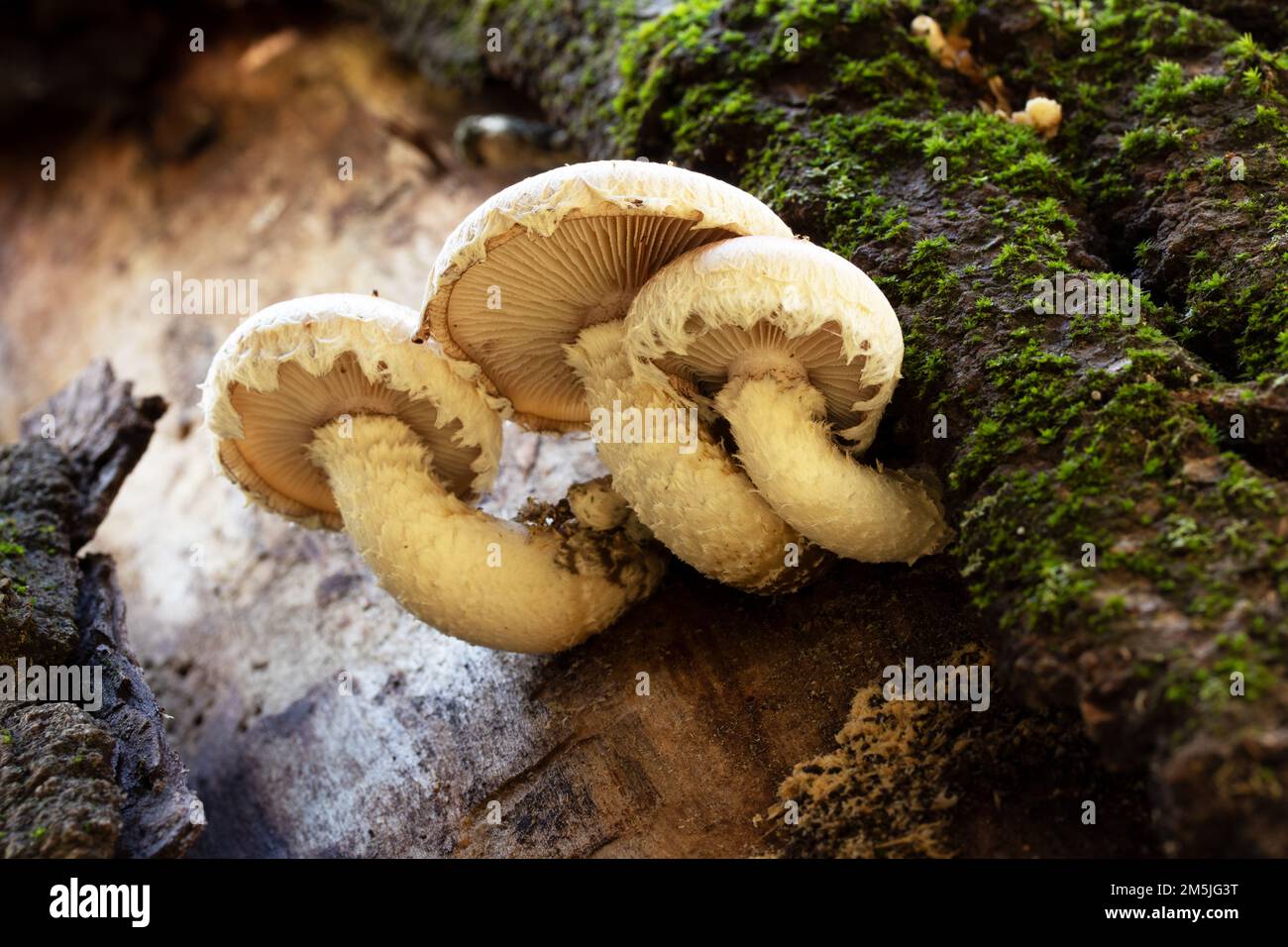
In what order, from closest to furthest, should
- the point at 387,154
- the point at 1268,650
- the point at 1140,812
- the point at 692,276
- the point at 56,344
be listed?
the point at 1268,650, the point at 1140,812, the point at 692,276, the point at 387,154, the point at 56,344

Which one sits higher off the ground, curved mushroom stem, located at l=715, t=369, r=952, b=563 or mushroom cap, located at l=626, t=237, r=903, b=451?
mushroom cap, located at l=626, t=237, r=903, b=451

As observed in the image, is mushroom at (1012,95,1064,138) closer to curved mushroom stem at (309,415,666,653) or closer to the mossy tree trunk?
the mossy tree trunk

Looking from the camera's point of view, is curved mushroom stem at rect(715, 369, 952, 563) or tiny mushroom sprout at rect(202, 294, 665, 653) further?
tiny mushroom sprout at rect(202, 294, 665, 653)

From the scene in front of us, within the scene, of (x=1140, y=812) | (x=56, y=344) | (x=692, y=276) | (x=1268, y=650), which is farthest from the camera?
(x=56, y=344)

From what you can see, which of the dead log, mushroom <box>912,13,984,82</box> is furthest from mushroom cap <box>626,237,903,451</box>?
the dead log

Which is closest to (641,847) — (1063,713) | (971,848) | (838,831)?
(838,831)
